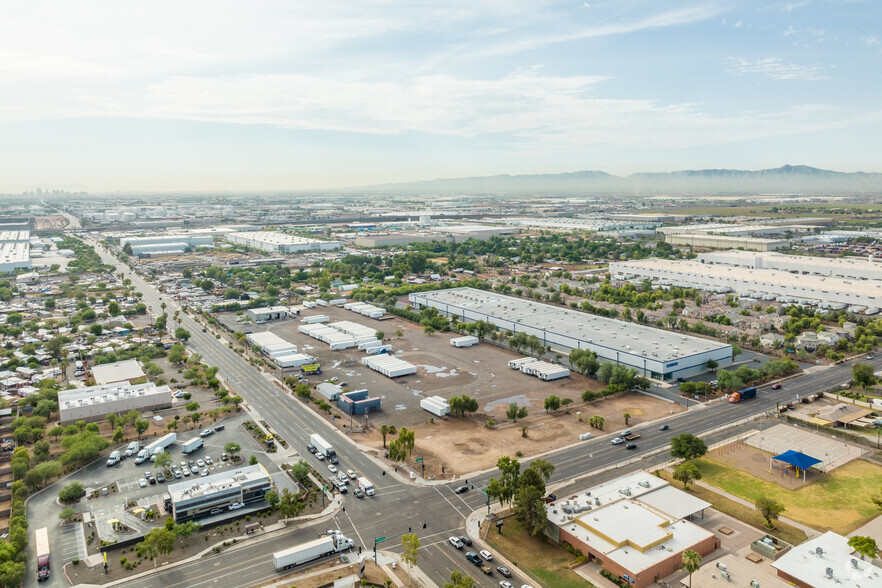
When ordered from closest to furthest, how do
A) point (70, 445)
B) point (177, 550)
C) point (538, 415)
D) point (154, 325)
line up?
1. point (177, 550)
2. point (70, 445)
3. point (538, 415)
4. point (154, 325)

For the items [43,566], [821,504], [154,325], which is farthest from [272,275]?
[821,504]

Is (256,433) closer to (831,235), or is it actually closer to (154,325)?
(154,325)

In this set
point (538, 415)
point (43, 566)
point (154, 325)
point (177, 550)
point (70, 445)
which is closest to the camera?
point (43, 566)

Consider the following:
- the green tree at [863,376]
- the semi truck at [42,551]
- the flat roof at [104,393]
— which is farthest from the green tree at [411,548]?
the green tree at [863,376]

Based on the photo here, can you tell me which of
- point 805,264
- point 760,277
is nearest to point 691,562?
point 760,277

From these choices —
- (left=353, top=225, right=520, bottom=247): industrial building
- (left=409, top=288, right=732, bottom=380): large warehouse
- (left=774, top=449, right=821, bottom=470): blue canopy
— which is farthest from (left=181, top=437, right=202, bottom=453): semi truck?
(left=353, top=225, right=520, bottom=247): industrial building

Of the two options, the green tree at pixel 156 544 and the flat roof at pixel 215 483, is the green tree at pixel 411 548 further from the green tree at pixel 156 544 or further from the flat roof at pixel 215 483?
the green tree at pixel 156 544

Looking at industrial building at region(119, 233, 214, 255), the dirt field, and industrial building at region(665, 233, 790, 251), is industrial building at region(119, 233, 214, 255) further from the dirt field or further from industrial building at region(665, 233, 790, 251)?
the dirt field
